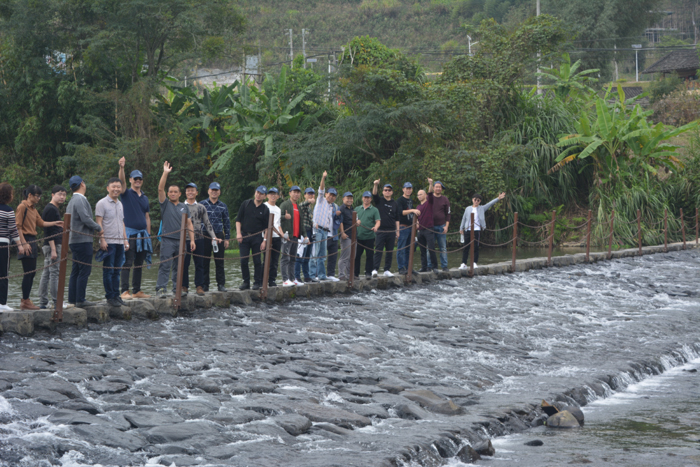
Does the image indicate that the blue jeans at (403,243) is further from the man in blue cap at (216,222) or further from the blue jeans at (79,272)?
the blue jeans at (79,272)

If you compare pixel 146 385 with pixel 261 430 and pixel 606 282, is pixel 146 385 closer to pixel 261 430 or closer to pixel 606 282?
pixel 261 430

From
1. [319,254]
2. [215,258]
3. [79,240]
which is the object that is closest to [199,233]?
[215,258]

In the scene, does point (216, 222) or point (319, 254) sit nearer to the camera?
point (216, 222)

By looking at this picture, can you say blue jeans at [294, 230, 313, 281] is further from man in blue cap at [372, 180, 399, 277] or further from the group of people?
man in blue cap at [372, 180, 399, 277]

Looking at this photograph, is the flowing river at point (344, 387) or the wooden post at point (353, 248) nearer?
the flowing river at point (344, 387)

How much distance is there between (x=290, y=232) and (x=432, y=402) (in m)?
4.95

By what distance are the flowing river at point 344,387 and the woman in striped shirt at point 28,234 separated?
2.42 ft

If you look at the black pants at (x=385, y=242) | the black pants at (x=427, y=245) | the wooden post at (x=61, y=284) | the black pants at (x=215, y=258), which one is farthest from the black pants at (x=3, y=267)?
the black pants at (x=427, y=245)

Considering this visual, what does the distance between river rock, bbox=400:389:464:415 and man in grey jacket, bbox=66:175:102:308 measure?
3995 millimetres

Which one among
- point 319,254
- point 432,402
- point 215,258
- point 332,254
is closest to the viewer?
point 432,402

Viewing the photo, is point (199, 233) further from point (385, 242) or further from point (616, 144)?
point (616, 144)

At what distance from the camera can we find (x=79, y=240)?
817cm

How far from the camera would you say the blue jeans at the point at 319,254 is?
37.6ft

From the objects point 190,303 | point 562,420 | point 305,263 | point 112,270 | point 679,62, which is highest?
point 679,62
